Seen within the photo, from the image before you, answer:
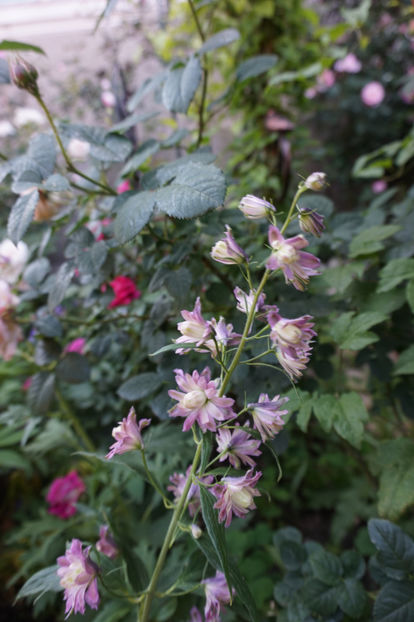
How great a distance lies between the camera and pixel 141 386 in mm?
593

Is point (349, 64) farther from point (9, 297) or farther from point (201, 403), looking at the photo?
point (201, 403)

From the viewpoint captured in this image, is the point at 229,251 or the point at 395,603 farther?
the point at 395,603

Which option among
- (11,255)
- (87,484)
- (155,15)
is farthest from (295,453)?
(155,15)

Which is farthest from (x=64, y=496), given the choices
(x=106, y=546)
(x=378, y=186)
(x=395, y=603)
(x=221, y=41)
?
(x=378, y=186)

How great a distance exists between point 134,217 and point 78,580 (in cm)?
39

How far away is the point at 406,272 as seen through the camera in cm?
68

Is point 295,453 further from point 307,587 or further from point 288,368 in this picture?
point 288,368

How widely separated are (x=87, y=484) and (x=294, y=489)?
0.63 meters

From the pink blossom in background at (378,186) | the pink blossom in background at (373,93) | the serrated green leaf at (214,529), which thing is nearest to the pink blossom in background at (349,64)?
the pink blossom in background at (373,93)

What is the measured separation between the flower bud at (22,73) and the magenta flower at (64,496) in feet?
2.76

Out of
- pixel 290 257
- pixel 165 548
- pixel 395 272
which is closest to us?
pixel 290 257

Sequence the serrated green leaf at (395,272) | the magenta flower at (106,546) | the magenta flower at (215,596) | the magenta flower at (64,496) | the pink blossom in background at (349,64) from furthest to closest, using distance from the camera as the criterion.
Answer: the pink blossom in background at (349,64), the magenta flower at (64,496), the serrated green leaf at (395,272), the magenta flower at (106,546), the magenta flower at (215,596)

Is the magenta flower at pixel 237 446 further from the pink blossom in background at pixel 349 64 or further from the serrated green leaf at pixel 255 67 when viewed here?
the pink blossom in background at pixel 349 64

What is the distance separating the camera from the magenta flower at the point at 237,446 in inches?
14.8
